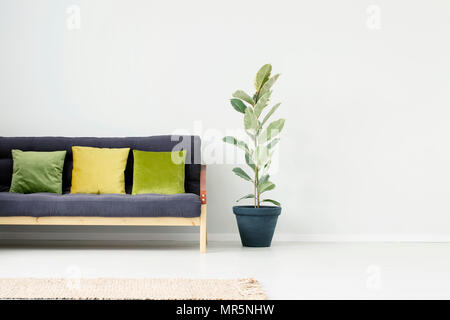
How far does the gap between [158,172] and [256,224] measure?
0.88m

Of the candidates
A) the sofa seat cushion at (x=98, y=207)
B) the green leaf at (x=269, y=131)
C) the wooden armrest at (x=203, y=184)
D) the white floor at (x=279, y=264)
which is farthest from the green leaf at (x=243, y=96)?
the white floor at (x=279, y=264)

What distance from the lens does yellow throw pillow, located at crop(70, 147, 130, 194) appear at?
4148 mm

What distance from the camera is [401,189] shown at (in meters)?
4.72

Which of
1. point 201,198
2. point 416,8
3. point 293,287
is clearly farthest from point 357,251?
point 416,8

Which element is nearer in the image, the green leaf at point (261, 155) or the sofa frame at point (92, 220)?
the sofa frame at point (92, 220)

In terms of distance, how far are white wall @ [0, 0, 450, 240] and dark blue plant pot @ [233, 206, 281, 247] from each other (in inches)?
18.9

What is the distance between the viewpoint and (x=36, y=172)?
13.5 feet

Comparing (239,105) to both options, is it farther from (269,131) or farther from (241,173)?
(241,173)

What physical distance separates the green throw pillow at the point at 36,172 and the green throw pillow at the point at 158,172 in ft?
2.02

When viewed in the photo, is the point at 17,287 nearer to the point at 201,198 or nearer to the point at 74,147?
the point at 201,198

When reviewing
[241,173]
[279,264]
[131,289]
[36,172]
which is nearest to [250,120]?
[241,173]

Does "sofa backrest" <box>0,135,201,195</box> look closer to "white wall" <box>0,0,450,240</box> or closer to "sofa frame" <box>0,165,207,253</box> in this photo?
"white wall" <box>0,0,450,240</box>

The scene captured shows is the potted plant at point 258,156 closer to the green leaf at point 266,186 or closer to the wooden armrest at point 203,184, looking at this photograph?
the green leaf at point 266,186

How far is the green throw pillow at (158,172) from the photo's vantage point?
4.12m
